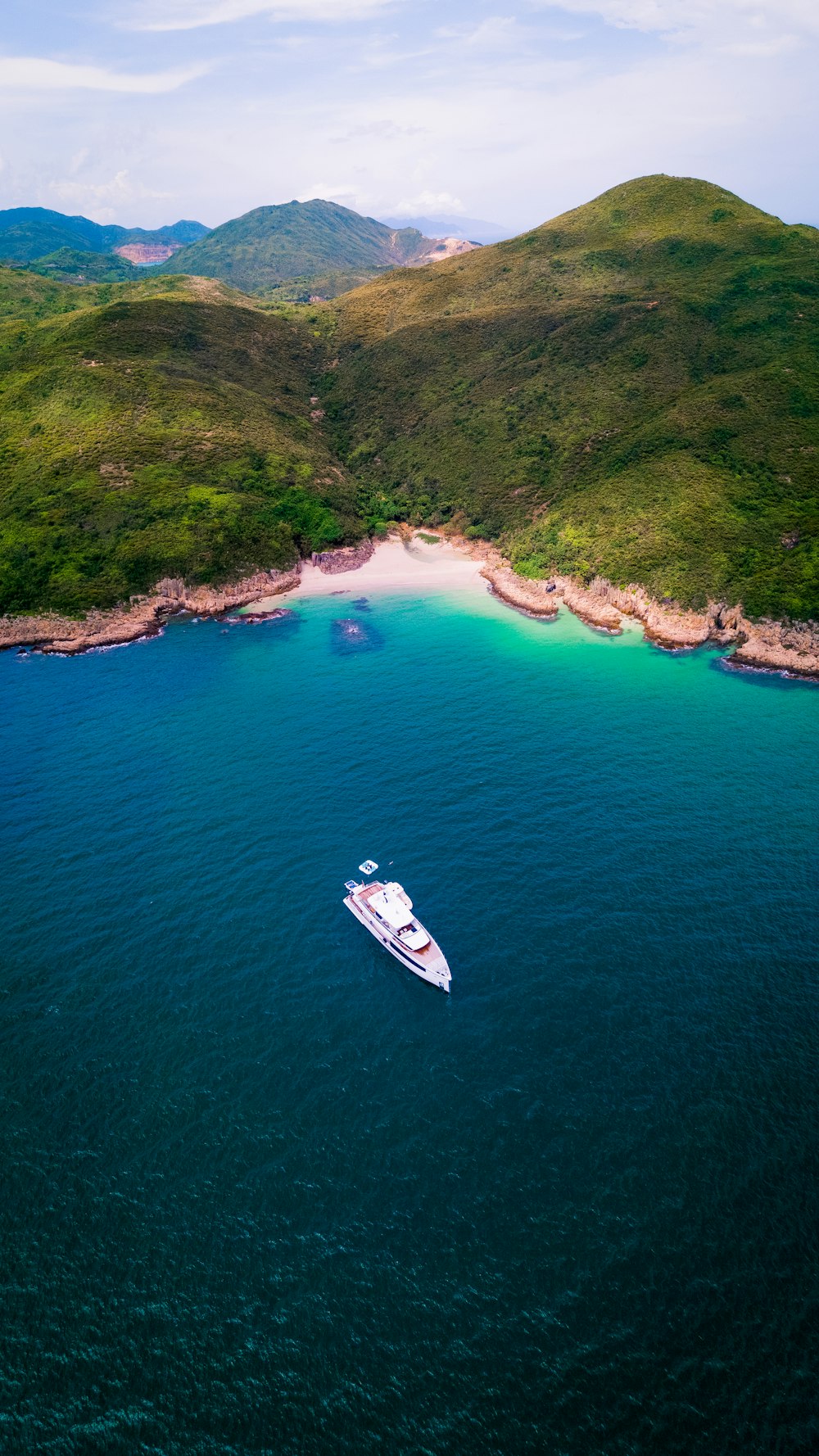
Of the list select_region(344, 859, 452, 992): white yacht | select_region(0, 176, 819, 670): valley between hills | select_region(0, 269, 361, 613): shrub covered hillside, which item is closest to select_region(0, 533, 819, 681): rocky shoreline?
select_region(0, 176, 819, 670): valley between hills

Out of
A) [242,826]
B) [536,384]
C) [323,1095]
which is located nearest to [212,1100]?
[323,1095]

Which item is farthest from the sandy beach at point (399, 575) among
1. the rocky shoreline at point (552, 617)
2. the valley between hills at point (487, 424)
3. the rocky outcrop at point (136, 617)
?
the valley between hills at point (487, 424)

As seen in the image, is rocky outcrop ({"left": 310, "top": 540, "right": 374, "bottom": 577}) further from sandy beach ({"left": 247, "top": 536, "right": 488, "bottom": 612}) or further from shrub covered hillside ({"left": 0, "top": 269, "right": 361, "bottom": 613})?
shrub covered hillside ({"left": 0, "top": 269, "right": 361, "bottom": 613})

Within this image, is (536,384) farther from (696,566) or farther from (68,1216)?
(68,1216)

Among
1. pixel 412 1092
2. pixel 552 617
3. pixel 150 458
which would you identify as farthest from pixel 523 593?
pixel 412 1092

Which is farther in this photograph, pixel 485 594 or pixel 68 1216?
pixel 485 594

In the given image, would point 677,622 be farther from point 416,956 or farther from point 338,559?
point 416,956
